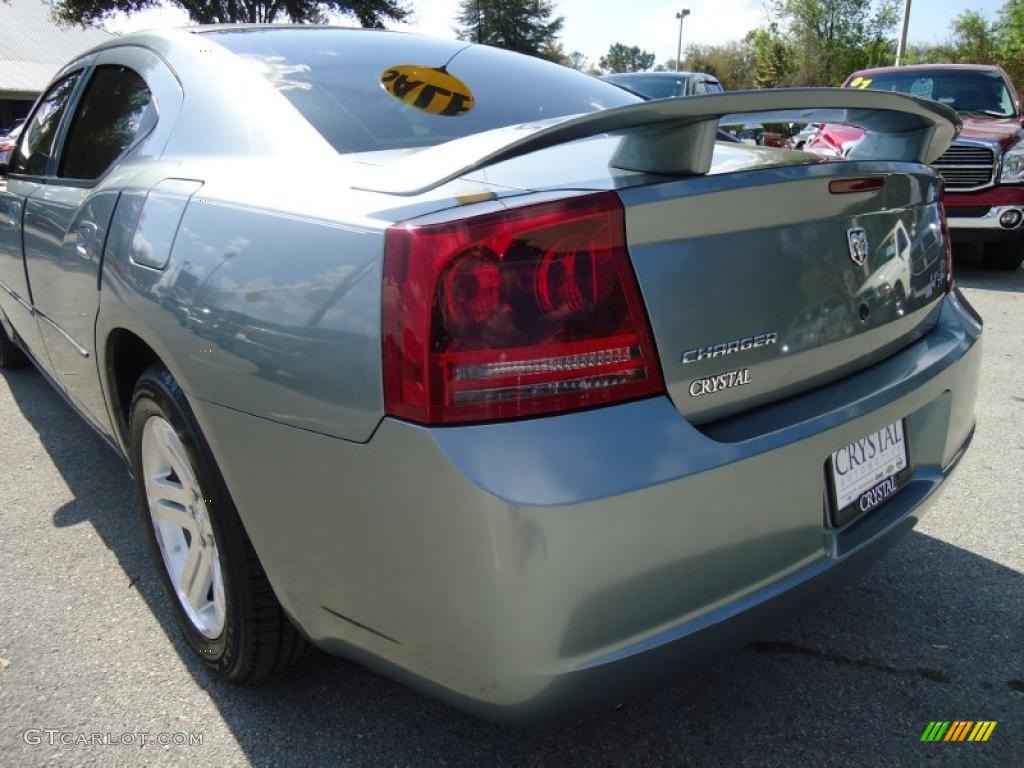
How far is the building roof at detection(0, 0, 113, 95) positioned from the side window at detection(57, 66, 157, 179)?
44710mm

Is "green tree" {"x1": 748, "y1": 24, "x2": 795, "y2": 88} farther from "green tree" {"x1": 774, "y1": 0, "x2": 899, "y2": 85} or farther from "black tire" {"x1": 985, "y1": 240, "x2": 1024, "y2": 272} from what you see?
"black tire" {"x1": 985, "y1": 240, "x2": 1024, "y2": 272}

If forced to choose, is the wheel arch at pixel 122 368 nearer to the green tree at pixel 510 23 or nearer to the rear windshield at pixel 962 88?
the rear windshield at pixel 962 88

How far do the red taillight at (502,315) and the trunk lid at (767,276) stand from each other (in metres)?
0.09

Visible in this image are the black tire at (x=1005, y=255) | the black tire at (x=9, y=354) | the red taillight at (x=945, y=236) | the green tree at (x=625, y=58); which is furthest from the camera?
the green tree at (x=625, y=58)

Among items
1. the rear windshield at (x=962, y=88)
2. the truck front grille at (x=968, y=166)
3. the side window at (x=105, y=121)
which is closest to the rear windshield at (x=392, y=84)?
the side window at (x=105, y=121)

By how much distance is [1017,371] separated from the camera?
14.7 ft

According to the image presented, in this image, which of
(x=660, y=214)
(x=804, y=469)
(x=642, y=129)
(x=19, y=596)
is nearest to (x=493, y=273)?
Result: (x=660, y=214)

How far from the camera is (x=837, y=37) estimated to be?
32.3 metres

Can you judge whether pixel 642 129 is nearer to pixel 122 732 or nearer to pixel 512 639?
pixel 512 639

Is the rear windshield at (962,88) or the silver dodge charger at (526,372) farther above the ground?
the rear windshield at (962,88)

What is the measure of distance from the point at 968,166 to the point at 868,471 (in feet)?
21.9

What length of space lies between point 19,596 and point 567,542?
1.97 meters

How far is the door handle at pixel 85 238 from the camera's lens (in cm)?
224

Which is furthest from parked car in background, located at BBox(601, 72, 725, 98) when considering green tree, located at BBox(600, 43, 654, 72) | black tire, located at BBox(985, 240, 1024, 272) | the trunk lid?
green tree, located at BBox(600, 43, 654, 72)
